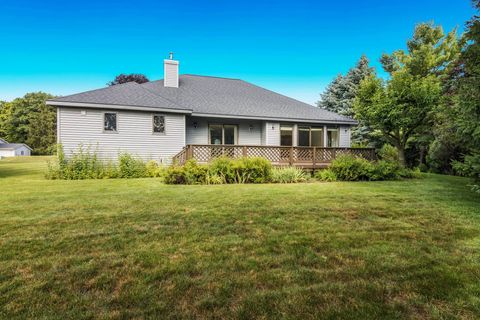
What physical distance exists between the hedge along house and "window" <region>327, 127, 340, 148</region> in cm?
2

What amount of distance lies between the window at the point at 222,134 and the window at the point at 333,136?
19.9 ft

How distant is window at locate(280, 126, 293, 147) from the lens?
1462 cm

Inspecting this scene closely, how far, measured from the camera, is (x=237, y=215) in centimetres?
438

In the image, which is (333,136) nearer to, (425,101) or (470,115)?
(425,101)

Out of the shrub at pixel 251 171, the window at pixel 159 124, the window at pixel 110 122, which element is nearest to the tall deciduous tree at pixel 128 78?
the window at pixel 110 122

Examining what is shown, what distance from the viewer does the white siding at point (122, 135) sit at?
37.2ft

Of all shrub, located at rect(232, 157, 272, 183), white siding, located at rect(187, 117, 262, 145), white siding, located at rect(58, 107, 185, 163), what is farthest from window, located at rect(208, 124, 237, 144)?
shrub, located at rect(232, 157, 272, 183)

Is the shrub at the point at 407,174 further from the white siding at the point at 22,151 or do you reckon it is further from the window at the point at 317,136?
the white siding at the point at 22,151

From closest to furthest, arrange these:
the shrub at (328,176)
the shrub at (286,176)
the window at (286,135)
Answer: the shrub at (286,176) < the shrub at (328,176) < the window at (286,135)

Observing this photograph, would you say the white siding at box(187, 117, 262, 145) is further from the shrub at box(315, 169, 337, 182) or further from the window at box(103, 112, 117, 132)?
the shrub at box(315, 169, 337, 182)

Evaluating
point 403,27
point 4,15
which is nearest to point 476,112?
point 403,27

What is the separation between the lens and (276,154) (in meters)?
11.8

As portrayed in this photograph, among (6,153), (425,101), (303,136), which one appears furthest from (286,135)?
(6,153)

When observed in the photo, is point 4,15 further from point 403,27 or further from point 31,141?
point 31,141
